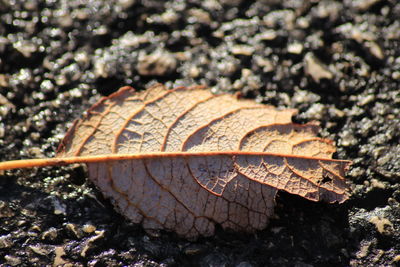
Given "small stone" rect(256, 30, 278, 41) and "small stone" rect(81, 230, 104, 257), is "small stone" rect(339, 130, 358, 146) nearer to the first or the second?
"small stone" rect(256, 30, 278, 41)

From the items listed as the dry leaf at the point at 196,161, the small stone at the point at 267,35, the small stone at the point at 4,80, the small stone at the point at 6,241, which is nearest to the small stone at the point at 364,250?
the dry leaf at the point at 196,161

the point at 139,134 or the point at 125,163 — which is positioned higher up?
the point at 139,134

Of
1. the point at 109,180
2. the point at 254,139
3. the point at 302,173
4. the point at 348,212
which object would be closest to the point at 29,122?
the point at 109,180

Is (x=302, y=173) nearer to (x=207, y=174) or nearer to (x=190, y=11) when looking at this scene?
(x=207, y=174)

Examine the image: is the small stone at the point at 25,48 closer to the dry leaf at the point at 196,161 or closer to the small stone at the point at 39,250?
the dry leaf at the point at 196,161

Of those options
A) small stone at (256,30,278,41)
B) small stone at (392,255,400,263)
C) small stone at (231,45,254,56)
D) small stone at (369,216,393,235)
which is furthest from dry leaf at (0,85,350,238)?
small stone at (256,30,278,41)

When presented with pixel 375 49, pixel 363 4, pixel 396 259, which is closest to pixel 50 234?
pixel 396 259
